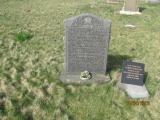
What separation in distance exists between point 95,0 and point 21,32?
1181cm

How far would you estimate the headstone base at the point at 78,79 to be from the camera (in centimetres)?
886

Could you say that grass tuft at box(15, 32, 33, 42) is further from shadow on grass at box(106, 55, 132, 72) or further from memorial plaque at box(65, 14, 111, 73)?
memorial plaque at box(65, 14, 111, 73)

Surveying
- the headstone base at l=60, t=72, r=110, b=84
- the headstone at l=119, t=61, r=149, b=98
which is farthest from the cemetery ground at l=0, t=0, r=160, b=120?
the headstone at l=119, t=61, r=149, b=98

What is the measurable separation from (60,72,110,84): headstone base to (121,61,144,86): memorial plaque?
2.04 feet

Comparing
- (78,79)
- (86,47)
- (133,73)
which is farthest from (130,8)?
(78,79)

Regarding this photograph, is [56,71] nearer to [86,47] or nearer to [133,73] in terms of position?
[86,47]

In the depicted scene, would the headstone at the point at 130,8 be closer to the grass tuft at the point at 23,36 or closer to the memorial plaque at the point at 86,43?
the grass tuft at the point at 23,36

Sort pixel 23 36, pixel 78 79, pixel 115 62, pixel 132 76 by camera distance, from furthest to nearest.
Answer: pixel 23 36 < pixel 115 62 < pixel 78 79 < pixel 132 76

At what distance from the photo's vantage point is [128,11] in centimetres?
1950

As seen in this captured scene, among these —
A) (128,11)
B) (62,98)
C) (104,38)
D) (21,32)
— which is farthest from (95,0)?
(62,98)

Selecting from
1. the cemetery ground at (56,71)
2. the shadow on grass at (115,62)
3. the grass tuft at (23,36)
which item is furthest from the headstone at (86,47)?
the grass tuft at (23,36)

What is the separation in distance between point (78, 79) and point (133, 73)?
170 cm

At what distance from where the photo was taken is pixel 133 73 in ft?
28.6

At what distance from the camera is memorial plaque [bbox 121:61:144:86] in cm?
866
